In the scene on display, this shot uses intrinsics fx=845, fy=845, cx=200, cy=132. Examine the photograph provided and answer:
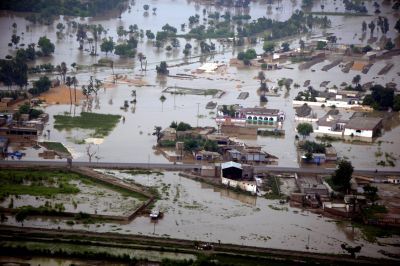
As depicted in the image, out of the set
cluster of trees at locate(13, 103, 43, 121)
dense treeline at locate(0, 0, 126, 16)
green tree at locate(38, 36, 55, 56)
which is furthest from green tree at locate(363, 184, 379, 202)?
dense treeline at locate(0, 0, 126, 16)

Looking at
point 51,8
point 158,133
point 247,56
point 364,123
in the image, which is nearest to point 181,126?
point 158,133

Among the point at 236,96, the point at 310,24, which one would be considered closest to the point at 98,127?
the point at 236,96

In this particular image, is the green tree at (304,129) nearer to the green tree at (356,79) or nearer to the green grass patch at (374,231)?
the green grass patch at (374,231)

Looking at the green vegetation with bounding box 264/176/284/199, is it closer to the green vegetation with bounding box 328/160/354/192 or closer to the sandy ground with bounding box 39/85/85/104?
the green vegetation with bounding box 328/160/354/192

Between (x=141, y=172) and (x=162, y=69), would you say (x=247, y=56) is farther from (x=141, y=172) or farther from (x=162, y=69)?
(x=141, y=172)

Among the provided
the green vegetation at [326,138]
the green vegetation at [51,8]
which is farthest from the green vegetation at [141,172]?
the green vegetation at [51,8]
